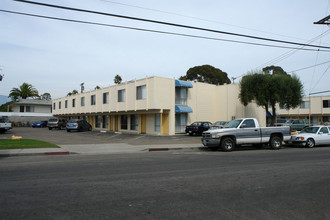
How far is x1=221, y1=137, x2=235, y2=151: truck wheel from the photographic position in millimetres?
14812

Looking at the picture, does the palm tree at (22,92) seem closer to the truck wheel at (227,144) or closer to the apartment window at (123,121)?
the apartment window at (123,121)

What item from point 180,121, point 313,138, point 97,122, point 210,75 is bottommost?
point 313,138

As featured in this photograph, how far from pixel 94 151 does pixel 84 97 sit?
94.8 ft

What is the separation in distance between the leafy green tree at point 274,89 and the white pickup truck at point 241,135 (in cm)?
1078

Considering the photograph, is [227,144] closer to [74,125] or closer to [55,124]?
[74,125]

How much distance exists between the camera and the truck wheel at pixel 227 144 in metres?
14.8

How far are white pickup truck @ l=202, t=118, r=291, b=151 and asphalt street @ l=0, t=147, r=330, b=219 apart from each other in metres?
5.55

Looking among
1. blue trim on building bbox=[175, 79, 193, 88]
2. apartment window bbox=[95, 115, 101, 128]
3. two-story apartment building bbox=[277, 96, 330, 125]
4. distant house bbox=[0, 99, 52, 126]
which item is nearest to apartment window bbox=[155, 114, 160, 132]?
blue trim on building bbox=[175, 79, 193, 88]

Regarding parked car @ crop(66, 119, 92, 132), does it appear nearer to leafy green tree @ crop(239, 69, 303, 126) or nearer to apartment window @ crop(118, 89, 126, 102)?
apartment window @ crop(118, 89, 126, 102)

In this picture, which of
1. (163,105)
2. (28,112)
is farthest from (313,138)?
(28,112)

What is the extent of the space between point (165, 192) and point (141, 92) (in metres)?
22.8

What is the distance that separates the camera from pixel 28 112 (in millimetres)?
58656

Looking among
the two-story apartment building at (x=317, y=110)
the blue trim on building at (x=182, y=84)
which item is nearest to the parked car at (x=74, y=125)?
the blue trim on building at (x=182, y=84)

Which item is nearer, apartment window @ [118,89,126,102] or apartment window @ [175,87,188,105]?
apartment window @ [175,87,188,105]
